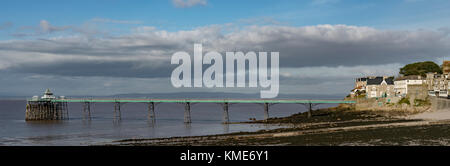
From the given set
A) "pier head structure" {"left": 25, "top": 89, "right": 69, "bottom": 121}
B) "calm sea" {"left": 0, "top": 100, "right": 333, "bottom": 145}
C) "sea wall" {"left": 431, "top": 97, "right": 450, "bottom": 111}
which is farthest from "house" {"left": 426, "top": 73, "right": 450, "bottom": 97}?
"pier head structure" {"left": 25, "top": 89, "right": 69, "bottom": 121}

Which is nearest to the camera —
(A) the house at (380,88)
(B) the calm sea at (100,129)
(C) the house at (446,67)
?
(B) the calm sea at (100,129)

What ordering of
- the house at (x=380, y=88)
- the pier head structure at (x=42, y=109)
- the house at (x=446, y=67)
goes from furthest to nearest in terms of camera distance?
the house at (x=446, y=67), the house at (x=380, y=88), the pier head structure at (x=42, y=109)

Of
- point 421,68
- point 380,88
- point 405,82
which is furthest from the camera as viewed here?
point 421,68

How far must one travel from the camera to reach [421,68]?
88.6m

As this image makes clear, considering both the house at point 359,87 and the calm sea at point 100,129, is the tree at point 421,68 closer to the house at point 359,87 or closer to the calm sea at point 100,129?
the house at point 359,87

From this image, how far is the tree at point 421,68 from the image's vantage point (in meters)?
87.6

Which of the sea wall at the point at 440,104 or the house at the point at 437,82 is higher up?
the house at the point at 437,82

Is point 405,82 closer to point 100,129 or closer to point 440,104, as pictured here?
point 440,104

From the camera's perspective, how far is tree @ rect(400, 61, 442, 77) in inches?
3447

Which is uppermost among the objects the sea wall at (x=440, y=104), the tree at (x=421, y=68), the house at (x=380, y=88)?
the tree at (x=421, y=68)

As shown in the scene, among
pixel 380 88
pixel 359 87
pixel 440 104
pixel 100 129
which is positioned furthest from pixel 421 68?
pixel 100 129

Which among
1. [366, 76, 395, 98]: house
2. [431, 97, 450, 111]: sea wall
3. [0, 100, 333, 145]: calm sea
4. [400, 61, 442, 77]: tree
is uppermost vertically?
[400, 61, 442, 77]: tree

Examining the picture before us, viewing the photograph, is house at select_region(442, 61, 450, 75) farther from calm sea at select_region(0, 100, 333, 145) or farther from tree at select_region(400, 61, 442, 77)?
calm sea at select_region(0, 100, 333, 145)

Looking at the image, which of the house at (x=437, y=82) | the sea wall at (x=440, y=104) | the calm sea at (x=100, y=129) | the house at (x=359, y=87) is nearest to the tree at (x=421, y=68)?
the house at (x=437, y=82)
